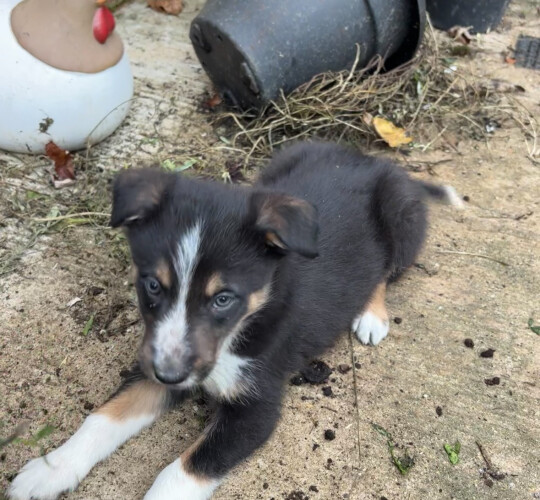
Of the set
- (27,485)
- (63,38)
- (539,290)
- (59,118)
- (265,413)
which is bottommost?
(539,290)

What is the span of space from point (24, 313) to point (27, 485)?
0.92 meters

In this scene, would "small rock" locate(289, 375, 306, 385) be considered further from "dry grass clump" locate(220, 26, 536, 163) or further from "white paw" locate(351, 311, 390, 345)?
"dry grass clump" locate(220, 26, 536, 163)

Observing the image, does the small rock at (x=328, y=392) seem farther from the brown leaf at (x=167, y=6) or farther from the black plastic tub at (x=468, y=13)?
the black plastic tub at (x=468, y=13)

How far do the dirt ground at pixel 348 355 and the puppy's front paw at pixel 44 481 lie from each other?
6 centimetres

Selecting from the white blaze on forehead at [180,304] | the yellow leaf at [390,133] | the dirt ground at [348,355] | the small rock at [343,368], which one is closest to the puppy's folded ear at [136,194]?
the white blaze on forehead at [180,304]

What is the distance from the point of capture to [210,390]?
2.61 m

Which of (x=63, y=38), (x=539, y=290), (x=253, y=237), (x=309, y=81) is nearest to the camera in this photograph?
(x=253, y=237)

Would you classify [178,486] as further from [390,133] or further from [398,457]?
[390,133]

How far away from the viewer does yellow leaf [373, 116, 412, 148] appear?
4312mm

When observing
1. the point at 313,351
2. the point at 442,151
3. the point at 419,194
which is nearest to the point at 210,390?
the point at 313,351

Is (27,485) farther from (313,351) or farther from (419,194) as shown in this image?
(419,194)

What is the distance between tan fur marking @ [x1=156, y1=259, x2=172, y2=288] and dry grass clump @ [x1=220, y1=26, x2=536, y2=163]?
83.5 inches

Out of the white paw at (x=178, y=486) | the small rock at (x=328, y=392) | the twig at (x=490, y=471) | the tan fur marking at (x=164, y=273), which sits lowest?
the twig at (x=490, y=471)

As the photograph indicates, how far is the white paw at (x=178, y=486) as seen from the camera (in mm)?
2344
